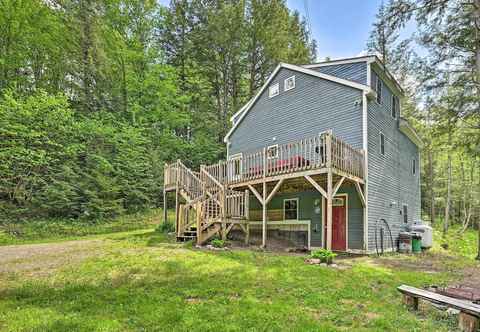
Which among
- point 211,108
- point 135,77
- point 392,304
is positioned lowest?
point 392,304

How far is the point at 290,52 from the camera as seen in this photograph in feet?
75.4

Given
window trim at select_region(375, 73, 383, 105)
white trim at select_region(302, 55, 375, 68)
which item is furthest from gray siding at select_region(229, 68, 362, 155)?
window trim at select_region(375, 73, 383, 105)

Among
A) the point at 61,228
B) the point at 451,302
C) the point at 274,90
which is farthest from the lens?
the point at 274,90

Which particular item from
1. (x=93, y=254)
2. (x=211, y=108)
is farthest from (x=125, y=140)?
(x=93, y=254)

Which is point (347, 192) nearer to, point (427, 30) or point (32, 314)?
point (427, 30)

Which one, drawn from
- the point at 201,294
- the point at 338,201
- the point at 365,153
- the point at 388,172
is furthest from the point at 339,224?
the point at 201,294

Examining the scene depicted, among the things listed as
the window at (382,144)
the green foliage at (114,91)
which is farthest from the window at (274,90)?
the green foliage at (114,91)

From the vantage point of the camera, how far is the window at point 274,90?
46.5 feet

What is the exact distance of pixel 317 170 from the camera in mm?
8781

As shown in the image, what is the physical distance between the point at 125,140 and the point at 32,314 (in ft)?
52.1

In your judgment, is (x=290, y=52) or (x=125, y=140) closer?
(x=125, y=140)

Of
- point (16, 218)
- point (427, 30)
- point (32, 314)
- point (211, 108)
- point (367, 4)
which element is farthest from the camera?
point (211, 108)

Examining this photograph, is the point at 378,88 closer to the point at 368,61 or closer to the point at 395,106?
the point at 368,61

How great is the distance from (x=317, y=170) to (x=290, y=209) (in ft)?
15.3
